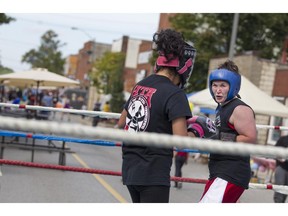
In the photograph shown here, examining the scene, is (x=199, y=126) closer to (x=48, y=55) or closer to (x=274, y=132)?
(x=274, y=132)

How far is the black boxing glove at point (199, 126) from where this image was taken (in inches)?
135

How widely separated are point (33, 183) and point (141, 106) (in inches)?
241

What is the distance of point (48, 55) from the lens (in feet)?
299

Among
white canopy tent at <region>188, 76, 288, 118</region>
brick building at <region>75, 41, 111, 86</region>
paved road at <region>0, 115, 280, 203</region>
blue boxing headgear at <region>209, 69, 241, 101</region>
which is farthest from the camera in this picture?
brick building at <region>75, 41, 111, 86</region>

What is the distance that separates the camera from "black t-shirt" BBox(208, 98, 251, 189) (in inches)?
138

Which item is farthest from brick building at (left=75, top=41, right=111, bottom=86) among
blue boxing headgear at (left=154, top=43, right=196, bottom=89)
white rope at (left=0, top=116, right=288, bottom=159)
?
white rope at (left=0, top=116, right=288, bottom=159)

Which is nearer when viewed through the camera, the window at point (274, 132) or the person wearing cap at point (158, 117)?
the person wearing cap at point (158, 117)

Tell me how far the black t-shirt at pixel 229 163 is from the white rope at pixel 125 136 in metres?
1.78

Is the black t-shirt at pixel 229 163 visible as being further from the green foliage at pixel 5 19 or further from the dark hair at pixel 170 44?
the green foliage at pixel 5 19

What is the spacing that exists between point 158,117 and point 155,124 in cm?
5

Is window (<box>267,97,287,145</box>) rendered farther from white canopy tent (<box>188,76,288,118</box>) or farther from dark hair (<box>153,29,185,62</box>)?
dark hair (<box>153,29,185,62</box>)

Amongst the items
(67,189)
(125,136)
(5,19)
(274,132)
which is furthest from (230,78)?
(5,19)

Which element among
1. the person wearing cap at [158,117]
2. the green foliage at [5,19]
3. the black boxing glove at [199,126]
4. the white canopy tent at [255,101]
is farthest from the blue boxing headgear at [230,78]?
the green foliage at [5,19]

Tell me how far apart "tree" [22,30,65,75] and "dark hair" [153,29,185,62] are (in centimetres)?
8260
